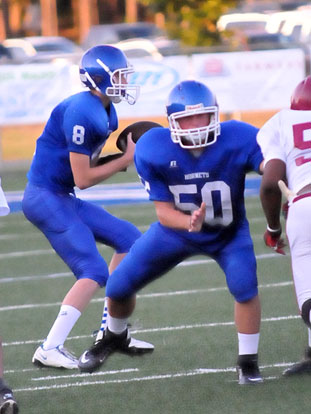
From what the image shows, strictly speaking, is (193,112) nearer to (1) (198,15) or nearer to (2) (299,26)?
(1) (198,15)

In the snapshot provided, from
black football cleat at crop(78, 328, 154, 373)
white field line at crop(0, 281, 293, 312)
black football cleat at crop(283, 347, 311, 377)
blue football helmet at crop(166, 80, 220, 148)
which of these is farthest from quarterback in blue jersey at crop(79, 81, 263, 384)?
white field line at crop(0, 281, 293, 312)

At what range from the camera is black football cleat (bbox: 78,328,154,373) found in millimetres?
5406

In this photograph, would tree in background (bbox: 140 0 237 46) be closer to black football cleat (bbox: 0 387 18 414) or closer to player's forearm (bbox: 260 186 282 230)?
player's forearm (bbox: 260 186 282 230)

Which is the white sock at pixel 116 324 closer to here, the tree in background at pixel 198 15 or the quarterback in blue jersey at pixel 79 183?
the quarterback in blue jersey at pixel 79 183

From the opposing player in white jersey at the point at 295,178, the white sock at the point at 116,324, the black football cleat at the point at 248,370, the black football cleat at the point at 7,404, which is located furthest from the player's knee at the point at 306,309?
the black football cleat at the point at 7,404

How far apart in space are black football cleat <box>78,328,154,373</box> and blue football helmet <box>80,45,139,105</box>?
132 centimetres

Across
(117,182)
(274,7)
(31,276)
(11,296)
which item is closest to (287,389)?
(11,296)

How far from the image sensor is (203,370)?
541 cm

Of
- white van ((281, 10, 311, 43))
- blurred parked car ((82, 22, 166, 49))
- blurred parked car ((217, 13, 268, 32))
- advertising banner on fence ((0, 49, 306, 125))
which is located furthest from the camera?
blurred parked car ((82, 22, 166, 49))

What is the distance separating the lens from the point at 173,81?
1338 cm

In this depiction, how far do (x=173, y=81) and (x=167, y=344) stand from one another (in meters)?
7.70

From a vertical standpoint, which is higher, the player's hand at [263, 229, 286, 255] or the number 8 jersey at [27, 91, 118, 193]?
the number 8 jersey at [27, 91, 118, 193]

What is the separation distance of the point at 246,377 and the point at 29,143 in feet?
43.4

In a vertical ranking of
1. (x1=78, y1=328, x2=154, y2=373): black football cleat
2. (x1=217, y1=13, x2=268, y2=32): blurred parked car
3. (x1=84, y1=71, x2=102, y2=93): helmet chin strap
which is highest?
(x1=84, y1=71, x2=102, y2=93): helmet chin strap
